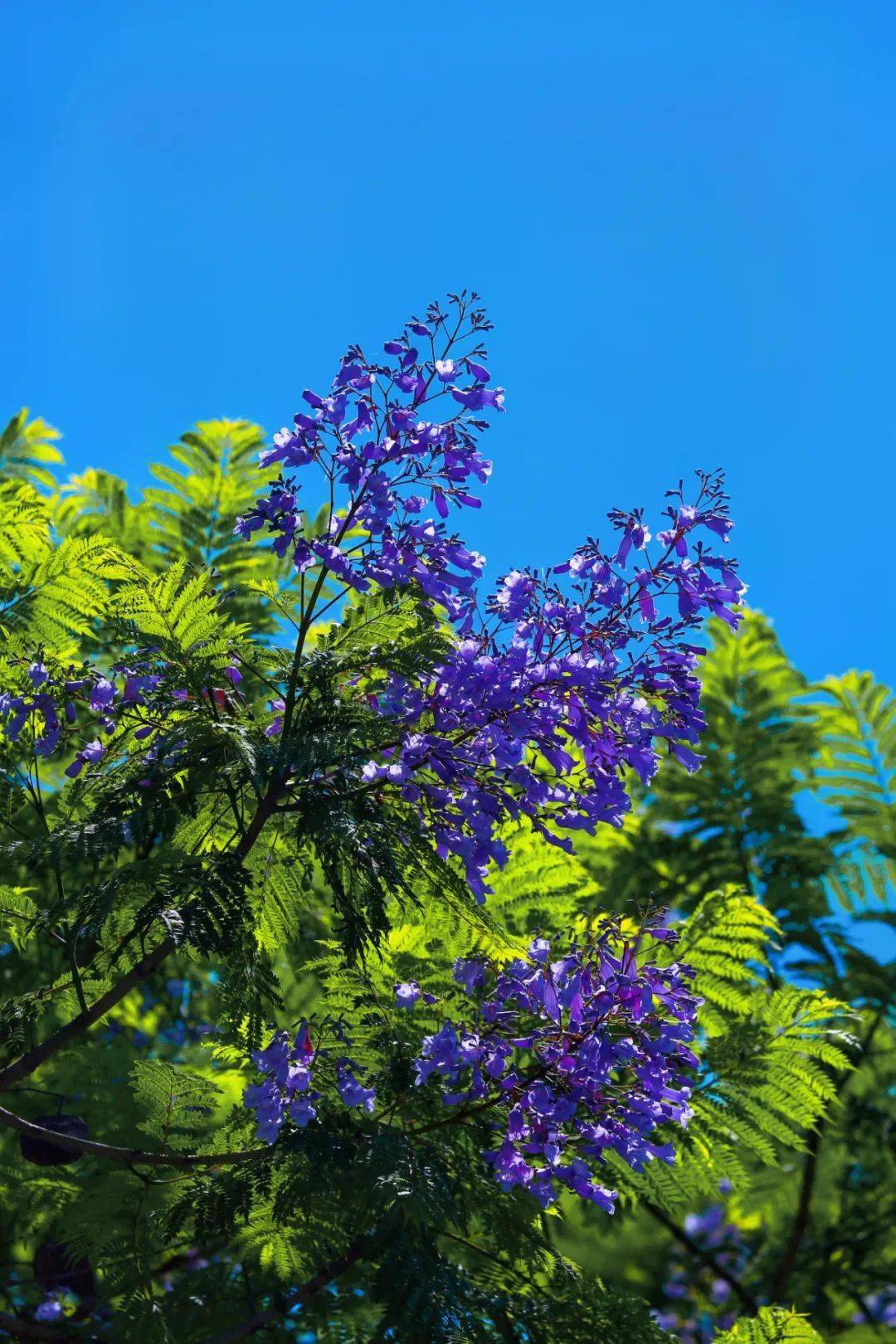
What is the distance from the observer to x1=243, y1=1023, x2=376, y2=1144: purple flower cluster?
9.49 feet

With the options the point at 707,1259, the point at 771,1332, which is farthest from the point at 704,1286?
the point at 771,1332

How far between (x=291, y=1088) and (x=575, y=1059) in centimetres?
64

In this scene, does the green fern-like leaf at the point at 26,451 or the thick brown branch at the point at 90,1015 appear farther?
the green fern-like leaf at the point at 26,451

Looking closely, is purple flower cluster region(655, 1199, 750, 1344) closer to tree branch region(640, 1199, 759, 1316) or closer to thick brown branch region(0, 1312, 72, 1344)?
tree branch region(640, 1199, 759, 1316)

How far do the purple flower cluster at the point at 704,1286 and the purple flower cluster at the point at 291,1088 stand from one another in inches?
224

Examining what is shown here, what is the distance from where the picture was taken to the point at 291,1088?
2.95m

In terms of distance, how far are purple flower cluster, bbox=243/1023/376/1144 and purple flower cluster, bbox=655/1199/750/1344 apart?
5680mm

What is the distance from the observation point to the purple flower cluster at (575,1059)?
2824 millimetres

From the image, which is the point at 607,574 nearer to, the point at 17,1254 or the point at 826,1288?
the point at 17,1254

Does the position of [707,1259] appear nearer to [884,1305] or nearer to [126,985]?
[884,1305]

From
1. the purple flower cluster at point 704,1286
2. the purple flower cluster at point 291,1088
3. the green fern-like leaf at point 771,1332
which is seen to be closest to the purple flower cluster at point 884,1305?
the purple flower cluster at point 704,1286

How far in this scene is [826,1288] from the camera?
23.9ft

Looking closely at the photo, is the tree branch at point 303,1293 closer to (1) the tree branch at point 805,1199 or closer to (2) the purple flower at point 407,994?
(2) the purple flower at point 407,994

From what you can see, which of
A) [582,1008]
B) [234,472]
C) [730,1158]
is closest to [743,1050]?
[730,1158]
